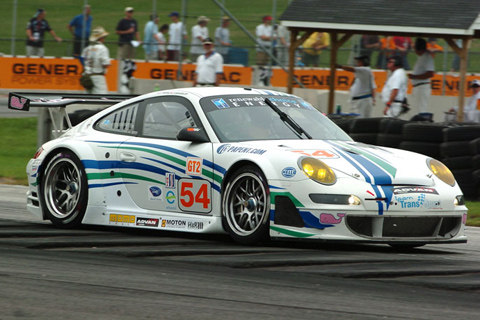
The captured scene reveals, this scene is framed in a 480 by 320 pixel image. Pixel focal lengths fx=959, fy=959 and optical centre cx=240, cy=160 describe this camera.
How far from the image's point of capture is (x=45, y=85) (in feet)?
78.1

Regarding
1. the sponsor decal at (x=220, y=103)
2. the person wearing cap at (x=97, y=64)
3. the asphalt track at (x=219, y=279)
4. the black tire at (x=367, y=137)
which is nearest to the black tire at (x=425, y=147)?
the black tire at (x=367, y=137)

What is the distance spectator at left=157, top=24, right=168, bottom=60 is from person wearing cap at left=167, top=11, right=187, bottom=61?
15cm

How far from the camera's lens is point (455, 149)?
11.4 m

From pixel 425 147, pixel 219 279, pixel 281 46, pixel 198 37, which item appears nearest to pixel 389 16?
pixel 425 147

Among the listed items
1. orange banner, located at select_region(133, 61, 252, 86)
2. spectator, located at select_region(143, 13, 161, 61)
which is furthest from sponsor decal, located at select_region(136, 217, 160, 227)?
spectator, located at select_region(143, 13, 161, 61)

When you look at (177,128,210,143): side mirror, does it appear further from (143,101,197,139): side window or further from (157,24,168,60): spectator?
(157,24,168,60): spectator

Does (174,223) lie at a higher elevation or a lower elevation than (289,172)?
lower

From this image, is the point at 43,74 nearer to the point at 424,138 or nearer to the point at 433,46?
the point at 433,46

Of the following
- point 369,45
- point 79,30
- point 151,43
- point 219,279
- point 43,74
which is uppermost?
point 369,45

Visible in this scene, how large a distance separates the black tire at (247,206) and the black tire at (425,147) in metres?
4.83

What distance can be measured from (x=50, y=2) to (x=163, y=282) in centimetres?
2313

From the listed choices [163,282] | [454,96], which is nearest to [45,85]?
[454,96]

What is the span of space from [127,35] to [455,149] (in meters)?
14.0

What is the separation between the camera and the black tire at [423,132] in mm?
11648
